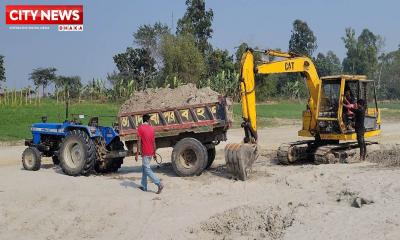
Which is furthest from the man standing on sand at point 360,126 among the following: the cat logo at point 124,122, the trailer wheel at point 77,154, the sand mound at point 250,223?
the trailer wheel at point 77,154

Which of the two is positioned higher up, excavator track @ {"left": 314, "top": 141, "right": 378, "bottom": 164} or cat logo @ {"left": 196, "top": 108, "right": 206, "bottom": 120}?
cat logo @ {"left": 196, "top": 108, "right": 206, "bottom": 120}

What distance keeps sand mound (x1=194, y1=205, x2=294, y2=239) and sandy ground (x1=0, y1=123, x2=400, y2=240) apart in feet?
0.05

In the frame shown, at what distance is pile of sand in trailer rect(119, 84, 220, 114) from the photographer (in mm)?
13586

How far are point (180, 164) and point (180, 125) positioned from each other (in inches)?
38.6

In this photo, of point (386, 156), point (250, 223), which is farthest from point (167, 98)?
point (386, 156)

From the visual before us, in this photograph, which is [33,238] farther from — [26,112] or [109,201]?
[26,112]

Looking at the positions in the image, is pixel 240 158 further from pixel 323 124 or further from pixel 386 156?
pixel 386 156

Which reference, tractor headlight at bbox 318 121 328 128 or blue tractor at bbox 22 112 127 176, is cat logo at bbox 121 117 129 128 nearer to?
blue tractor at bbox 22 112 127 176

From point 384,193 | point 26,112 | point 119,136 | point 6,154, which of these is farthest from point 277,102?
point 384,193

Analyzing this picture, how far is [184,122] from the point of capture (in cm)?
1325

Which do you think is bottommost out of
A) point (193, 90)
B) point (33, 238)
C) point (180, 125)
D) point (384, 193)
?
point (33, 238)

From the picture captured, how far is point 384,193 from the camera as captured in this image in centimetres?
891

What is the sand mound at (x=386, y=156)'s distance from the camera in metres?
13.2

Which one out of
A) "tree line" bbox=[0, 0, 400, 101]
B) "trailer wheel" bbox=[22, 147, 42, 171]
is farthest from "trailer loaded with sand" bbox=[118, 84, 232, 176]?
"tree line" bbox=[0, 0, 400, 101]
